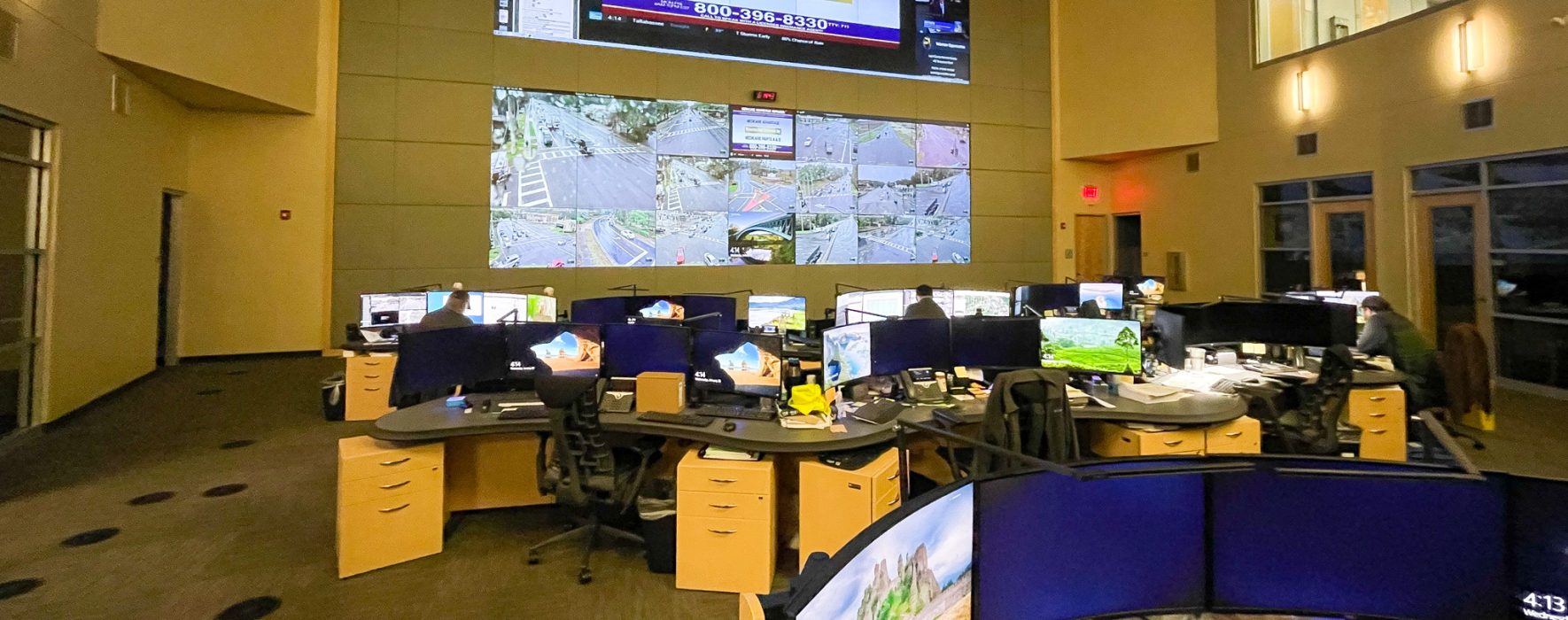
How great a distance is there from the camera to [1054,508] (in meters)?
1.46

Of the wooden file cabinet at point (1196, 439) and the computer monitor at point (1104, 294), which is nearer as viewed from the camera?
the wooden file cabinet at point (1196, 439)

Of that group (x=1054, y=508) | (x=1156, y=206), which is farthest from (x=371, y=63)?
(x=1156, y=206)

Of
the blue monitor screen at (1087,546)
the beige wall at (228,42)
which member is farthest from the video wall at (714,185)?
the blue monitor screen at (1087,546)

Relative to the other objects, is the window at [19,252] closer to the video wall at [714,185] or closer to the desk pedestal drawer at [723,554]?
the video wall at [714,185]

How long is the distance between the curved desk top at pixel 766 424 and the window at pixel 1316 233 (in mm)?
5786

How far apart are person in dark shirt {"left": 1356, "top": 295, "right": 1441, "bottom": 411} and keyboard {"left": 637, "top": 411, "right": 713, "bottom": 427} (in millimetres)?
4608

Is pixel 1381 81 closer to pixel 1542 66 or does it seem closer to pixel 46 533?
pixel 1542 66

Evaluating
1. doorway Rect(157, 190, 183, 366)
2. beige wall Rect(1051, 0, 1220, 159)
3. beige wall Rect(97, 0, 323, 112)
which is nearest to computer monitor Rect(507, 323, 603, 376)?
beige wall Rect(97, 0, 323, 112)

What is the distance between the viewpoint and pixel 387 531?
3.24 m

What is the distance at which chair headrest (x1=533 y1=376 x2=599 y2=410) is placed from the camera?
3.09m

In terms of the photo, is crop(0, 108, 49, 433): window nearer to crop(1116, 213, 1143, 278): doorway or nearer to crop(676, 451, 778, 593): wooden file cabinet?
crop(676, 451, 778, 593): wooden file cabinet

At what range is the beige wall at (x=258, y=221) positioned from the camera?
7871 millimetres

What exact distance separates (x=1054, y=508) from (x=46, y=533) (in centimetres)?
502

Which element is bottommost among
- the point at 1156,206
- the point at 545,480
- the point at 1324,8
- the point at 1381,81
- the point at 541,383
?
the point at 545,480
